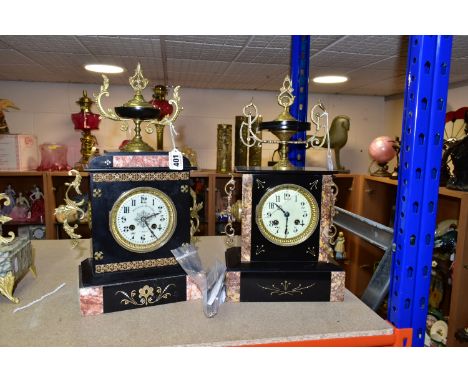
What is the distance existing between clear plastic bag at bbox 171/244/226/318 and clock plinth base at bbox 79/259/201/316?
4cm

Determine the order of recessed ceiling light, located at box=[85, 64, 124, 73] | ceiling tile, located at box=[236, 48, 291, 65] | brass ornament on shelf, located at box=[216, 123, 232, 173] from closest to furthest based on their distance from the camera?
ceiling tile, located at box=[236, 48, 291, 65]
recessed ceiling light, located at box=[85, 64, 124, 73]
brass ornament on shelf, located at box=[216, 123, 232, 173]

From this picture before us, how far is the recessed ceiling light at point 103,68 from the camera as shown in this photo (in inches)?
101

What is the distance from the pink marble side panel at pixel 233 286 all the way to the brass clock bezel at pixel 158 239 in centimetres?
24

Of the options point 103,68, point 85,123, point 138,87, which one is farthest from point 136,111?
point 85,123

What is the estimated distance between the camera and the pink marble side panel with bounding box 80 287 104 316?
105cm

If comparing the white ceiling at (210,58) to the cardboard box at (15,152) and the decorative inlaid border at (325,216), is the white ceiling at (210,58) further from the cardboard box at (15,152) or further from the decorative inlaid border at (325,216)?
the decorative inlaid border at (325,216)

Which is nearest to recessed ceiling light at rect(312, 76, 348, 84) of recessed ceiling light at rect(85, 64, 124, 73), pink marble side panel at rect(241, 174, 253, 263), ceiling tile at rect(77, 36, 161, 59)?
ceiling tile at rect(77, 36, 161, 59)

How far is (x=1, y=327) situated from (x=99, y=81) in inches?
106

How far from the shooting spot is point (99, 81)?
3.23 metres

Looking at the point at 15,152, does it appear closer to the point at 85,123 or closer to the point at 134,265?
the point at 85,123

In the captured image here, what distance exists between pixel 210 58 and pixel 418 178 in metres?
1.67

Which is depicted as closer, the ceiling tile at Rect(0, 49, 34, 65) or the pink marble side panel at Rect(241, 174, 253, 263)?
the pink marble side panel at Rect(241, 174, 253, 263)

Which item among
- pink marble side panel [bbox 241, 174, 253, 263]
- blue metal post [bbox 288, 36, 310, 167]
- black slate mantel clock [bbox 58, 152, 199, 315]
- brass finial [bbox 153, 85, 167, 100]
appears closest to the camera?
black slate mantel clock [bbox 58, 152, 199, 315]

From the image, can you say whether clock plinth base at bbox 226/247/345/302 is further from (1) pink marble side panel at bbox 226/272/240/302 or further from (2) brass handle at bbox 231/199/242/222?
(2) brass handle at bbox 231/199/242/222
